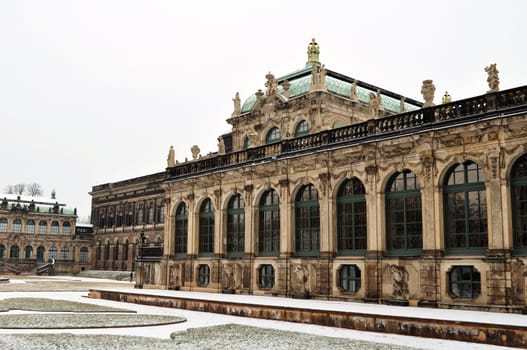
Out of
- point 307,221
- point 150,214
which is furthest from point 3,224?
point 307,221

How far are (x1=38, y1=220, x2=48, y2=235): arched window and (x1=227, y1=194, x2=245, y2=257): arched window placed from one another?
6536 centimetres

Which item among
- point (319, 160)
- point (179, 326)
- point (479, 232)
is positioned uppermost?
point (319, 160)

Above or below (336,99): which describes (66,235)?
below

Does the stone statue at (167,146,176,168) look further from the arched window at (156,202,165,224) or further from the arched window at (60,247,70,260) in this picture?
the arched window at (60,247,70,260)

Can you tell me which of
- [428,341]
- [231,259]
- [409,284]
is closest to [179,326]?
[428,341]

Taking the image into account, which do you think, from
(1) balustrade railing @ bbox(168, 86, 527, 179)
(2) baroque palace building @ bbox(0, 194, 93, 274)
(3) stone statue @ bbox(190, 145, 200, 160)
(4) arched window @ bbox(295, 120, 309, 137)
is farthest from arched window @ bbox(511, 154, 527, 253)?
(2) baroque palace building @ bbox(0, 194, 93, 274)

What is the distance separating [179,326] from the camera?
1984 centimetres

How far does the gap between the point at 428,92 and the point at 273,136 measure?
14.6 meters

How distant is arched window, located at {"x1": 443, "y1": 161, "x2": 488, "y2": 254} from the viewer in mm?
22719

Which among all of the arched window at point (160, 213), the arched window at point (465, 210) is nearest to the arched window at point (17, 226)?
the arched window at point (160, 213)

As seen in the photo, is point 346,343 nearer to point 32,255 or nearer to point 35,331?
point 35,331

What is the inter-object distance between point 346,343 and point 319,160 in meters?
14.6

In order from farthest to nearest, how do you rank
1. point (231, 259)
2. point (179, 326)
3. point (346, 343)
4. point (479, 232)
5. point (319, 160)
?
point (231, 259) < point (319, 160) < point (479, 232) < point (179, 326) < point (346, 343)

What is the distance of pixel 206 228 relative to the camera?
3694cm
